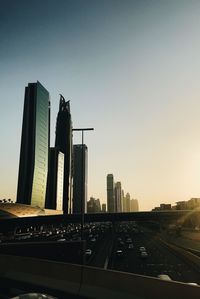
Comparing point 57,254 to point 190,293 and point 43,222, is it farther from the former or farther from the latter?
point 43,222

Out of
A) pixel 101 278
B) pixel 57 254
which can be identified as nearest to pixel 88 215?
pixel 57 254

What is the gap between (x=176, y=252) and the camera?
79812 mm

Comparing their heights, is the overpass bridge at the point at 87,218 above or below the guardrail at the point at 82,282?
above

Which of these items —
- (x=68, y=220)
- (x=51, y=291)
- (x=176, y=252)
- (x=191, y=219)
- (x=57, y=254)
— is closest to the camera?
(x=51, y=291)

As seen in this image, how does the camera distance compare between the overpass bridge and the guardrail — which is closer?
the guardrail

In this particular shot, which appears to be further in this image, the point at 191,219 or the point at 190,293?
the point at 191,219

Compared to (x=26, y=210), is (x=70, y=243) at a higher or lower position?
lower

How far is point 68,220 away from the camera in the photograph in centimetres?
14412

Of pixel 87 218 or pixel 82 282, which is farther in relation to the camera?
pixel 87 218

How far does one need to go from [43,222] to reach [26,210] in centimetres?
4776

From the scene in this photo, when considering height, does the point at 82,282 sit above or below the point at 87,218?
below

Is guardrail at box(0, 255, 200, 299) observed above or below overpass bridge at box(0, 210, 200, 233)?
below

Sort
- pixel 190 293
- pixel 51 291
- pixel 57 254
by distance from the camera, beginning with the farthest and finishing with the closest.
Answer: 1. pixel 57 254
2. pixel 51 291
3. pixel 190 293

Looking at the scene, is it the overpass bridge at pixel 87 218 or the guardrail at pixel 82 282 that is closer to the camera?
the guardrail at pixel 82 282
